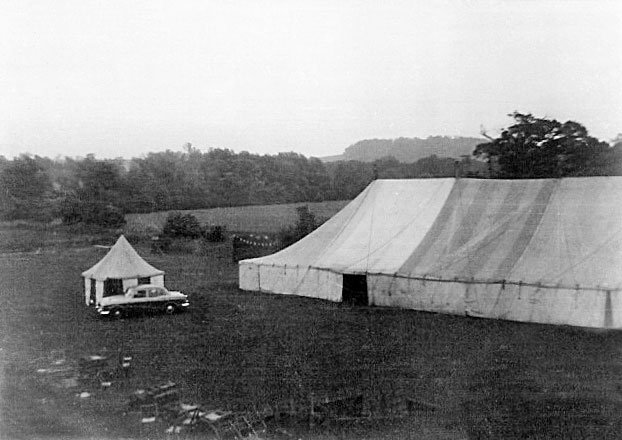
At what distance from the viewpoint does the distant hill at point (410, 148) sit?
18.3 metres

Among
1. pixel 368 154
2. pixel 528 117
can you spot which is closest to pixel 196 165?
pixel 368 154

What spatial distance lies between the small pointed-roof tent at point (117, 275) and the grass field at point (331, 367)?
607 millimetres

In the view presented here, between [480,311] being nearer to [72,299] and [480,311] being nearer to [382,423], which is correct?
[382,423]

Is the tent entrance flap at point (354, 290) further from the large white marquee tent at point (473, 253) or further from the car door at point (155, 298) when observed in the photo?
the car door at point (155, 298)

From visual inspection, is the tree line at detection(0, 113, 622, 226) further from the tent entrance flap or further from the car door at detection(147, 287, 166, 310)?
the car door at detection(147, 287, 166, 310)

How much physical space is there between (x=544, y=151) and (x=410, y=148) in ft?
16.6

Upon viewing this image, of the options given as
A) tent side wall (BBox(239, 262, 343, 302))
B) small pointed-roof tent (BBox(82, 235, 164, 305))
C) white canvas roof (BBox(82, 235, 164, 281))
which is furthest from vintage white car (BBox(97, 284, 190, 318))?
tent side wall (BBox(239, 262, 343, 302))

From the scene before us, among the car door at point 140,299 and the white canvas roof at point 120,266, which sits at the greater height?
the white canvas roof at point 120,266

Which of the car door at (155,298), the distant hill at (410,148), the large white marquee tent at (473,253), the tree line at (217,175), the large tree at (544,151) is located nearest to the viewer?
the large white marquee tent at (473,253)

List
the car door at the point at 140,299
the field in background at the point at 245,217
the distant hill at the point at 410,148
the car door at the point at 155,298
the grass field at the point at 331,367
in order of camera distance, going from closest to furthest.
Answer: the grass field at the point at 331,367, the car door at the point at 140,299, the car door at the point at 155,298, the distant hill at the point at 410,148, the field in background at the point at 245,217

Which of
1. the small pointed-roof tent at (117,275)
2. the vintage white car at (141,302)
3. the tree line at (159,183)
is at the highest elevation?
the tree line at (159,183)

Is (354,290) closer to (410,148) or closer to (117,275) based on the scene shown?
(117,275)

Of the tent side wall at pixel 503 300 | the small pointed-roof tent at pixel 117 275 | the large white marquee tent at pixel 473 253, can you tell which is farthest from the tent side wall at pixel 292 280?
the small pointed-roof tent at pixel 117 275

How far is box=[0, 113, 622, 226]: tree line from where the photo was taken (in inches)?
865
